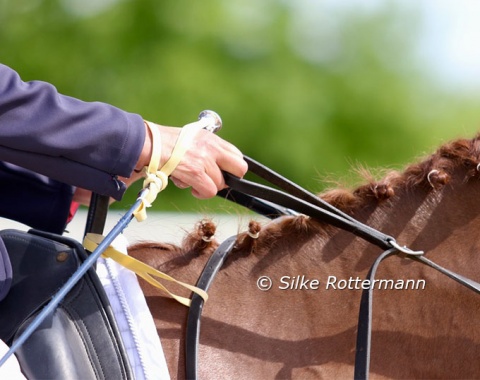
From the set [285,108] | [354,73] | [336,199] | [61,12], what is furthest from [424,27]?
[336,199]

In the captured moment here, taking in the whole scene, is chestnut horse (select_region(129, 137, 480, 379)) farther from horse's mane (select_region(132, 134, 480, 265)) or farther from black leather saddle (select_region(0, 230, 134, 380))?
black leather saddle (select_region(0, 230, 134, 380))

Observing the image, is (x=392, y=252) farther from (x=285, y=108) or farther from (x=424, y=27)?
(x=424, y=27)

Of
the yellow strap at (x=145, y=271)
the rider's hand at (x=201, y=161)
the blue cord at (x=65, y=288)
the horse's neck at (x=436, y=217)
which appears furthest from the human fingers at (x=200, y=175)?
the horse's neck at (x=436, y=217)

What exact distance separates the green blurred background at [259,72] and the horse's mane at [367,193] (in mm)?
8564

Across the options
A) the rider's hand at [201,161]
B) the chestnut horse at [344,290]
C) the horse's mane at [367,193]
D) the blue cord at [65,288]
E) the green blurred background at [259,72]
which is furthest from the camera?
the green blurred background at [259,72]

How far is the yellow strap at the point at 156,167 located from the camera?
196cm

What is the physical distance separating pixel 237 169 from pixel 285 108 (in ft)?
→ 30.4

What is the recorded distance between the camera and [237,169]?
81.9 inches

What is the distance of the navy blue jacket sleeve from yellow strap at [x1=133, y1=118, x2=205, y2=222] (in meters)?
0.04

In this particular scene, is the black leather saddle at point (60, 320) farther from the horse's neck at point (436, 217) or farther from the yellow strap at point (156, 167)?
the horse's neck at point (436, 217)

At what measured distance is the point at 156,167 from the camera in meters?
1.97

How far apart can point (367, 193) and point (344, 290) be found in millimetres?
282

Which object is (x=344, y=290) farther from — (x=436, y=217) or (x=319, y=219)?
(x=436, y=217)

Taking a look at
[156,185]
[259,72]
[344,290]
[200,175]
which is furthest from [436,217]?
[259,72]
